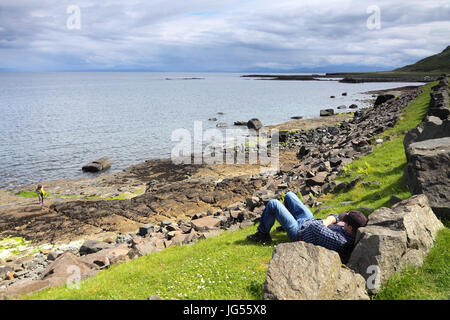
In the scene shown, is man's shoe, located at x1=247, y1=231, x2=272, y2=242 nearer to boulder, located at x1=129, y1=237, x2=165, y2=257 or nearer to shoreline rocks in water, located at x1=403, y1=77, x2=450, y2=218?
shoreline rocks in water, located at x1=403, y1=77, x2=450, y2=218

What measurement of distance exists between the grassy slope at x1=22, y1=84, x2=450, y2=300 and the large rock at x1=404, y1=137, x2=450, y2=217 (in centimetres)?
101

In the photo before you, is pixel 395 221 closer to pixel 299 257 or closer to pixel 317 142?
pixel 299 257

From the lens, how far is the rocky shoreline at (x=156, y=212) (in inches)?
641

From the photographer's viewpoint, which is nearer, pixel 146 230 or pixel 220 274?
pixel 220 274

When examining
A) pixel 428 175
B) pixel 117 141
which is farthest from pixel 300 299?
pixel 117 141

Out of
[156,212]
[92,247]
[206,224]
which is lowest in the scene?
[156,212]

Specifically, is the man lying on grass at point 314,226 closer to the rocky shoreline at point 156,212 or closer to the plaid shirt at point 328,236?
the plaid shirt at point 328,236

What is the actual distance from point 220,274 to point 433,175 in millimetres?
7625

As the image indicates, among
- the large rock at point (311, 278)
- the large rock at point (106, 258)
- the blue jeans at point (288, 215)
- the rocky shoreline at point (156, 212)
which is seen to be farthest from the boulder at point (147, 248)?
the large rock at point (311, 278)

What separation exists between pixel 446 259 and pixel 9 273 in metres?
19.8

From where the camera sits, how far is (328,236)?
875cm

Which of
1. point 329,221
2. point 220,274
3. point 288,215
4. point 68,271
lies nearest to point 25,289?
point 68,271

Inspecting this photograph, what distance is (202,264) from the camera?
1012cm

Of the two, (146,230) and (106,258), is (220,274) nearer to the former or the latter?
(106,258)
